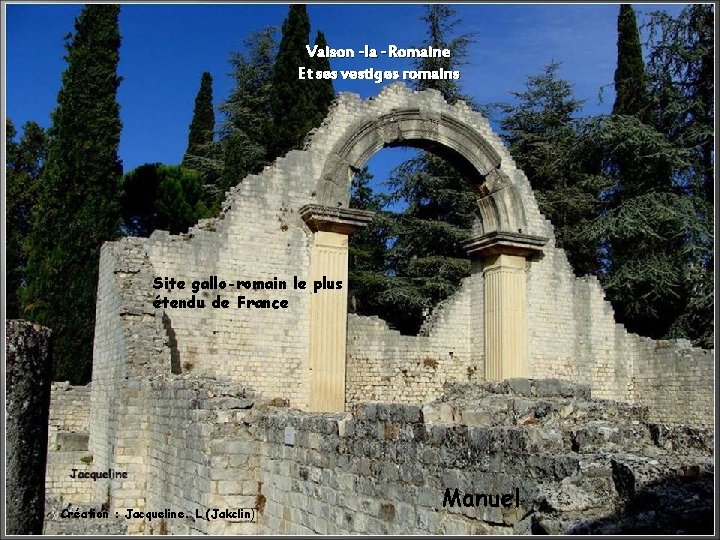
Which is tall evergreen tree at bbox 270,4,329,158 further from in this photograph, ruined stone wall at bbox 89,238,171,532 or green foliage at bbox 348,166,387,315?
ruined stone wall at bbox 89,238,171,532

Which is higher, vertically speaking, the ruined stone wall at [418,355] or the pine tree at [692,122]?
the pine tree at [692,122]

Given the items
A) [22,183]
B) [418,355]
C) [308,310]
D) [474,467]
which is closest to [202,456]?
[474,467]

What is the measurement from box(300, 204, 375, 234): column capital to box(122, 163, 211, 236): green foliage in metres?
10.2

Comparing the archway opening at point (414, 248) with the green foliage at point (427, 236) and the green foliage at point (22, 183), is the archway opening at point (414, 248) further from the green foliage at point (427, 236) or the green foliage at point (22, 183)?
the green foliage at point (22, 183)

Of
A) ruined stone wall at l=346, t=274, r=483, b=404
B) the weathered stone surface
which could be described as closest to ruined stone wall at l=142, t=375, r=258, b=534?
the weathered stone surface

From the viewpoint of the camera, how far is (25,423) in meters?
5.25

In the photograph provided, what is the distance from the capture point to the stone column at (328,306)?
1387cm

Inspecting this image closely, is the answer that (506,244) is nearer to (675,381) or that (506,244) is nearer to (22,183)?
(675,381)

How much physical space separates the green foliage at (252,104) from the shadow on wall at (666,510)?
23.0 metres

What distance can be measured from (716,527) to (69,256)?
1683 centimetres

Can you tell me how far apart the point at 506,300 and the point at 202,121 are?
19.4 meters

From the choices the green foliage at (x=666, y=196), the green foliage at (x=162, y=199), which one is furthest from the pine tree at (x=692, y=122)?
the green foliage at (x=162, y=199)

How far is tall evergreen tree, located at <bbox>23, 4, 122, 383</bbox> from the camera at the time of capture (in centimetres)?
1782

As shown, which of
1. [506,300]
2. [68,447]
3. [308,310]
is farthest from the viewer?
[506,300]
